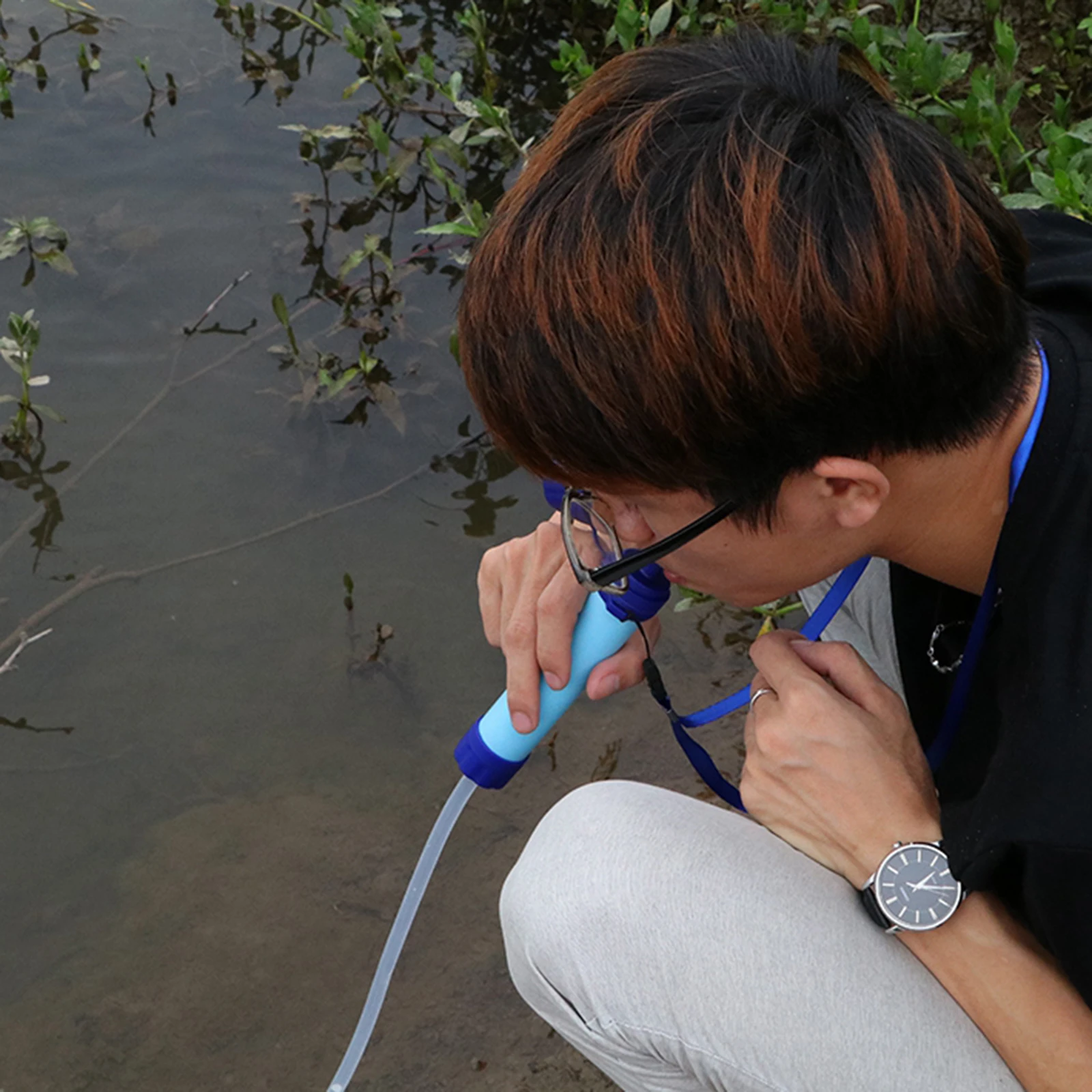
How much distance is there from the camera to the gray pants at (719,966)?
128cm

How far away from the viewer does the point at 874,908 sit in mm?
1330

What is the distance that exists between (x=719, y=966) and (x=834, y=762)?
24 cm

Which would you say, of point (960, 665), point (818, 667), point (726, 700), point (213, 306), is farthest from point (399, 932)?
point (213, 306)

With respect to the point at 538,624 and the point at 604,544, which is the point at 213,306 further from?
the point at 604,544

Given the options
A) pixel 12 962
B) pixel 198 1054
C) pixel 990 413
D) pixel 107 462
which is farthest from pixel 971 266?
pixel 107 462

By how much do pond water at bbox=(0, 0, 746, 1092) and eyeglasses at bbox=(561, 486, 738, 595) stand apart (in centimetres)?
80

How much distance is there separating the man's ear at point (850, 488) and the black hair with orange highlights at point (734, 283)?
0.02 metres

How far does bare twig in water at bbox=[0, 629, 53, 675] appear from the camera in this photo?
230 centimetres

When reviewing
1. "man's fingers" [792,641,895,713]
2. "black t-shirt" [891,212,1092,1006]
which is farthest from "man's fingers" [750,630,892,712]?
"black t-shirt" [891,212,1092,1006]

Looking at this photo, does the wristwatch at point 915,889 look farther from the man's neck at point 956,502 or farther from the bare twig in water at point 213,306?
the bare twig in water at point 213,306

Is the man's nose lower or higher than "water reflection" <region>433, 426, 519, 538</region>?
higher

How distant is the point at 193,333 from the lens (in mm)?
3049

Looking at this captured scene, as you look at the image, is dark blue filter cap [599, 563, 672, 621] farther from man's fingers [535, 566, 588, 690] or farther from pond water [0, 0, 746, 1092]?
pond water [0, 0, 746, 1092]

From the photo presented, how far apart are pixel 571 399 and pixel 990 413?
1.36 ft
